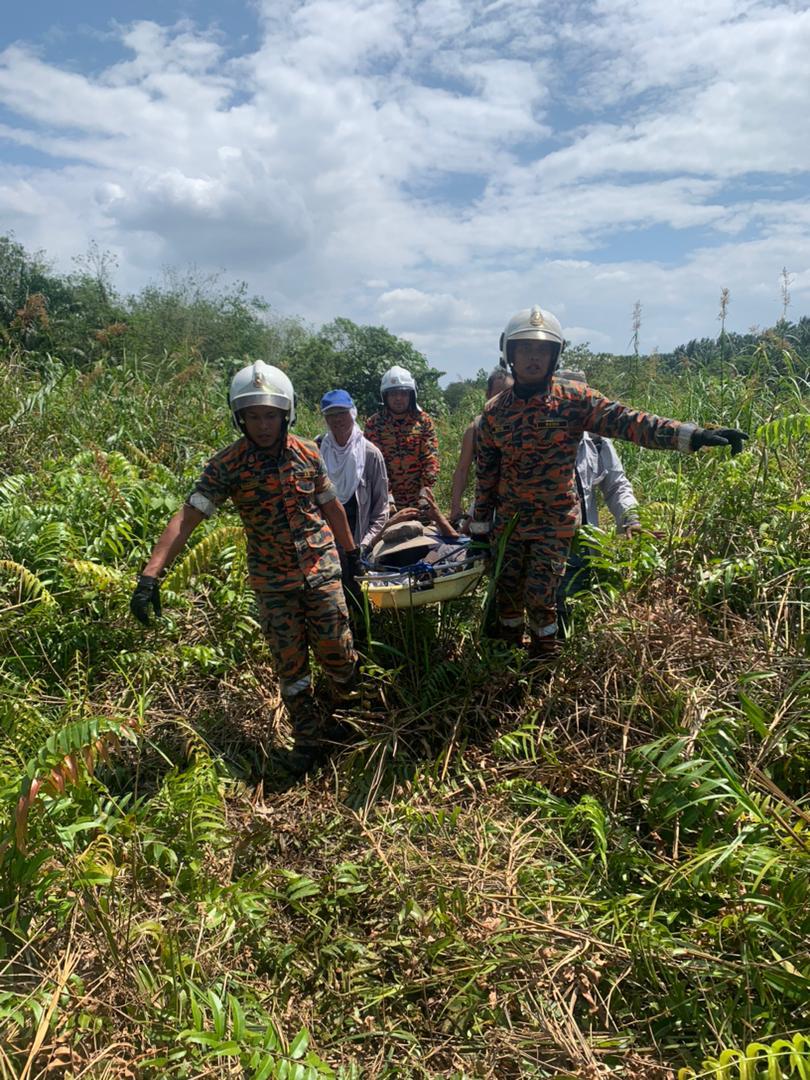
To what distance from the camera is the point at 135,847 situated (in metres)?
2.41

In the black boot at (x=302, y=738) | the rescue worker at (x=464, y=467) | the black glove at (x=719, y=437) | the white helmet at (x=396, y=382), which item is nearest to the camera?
the black glove at (x=719, y=437)

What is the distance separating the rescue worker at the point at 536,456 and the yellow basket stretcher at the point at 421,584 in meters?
Answer: 0.27

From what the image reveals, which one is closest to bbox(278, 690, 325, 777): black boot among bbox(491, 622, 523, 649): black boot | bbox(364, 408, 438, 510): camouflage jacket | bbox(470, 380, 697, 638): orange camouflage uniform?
bbox(491, 622, 523, 649): black boot

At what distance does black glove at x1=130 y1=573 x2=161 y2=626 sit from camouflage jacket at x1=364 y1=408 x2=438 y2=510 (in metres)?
2.58

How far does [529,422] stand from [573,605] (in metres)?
1.10

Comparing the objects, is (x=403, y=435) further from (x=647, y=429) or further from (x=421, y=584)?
(x=647, y=429)

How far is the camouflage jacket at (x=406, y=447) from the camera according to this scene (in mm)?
5465

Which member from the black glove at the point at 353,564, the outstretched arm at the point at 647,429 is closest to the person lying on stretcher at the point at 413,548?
the black glove at the point at 353,564

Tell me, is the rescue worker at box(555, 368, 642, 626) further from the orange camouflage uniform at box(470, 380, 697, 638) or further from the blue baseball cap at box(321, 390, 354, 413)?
the blue baseball cap at box(321, 390, 354, 413)

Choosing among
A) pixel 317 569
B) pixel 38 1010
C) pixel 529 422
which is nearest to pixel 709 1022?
pixel 38 1010

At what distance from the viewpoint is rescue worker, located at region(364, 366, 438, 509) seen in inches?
215

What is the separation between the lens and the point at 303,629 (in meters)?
3.51

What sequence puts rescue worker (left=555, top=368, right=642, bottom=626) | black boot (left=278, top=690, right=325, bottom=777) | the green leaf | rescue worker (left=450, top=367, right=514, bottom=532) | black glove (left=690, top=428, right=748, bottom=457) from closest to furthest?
the green leaf < black glove (left=690, top=428, right=748, bottom=457) < black boot (left=278, top=690, right=325, bottom=777) < rescue worker (left=555, top=368, right=642, bottom=626) < rescue worker (left=450, top=367, right=514, bottom=532)

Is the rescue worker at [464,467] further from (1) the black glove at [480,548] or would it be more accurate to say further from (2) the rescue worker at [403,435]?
(2) the rescue worker at [403,435]
